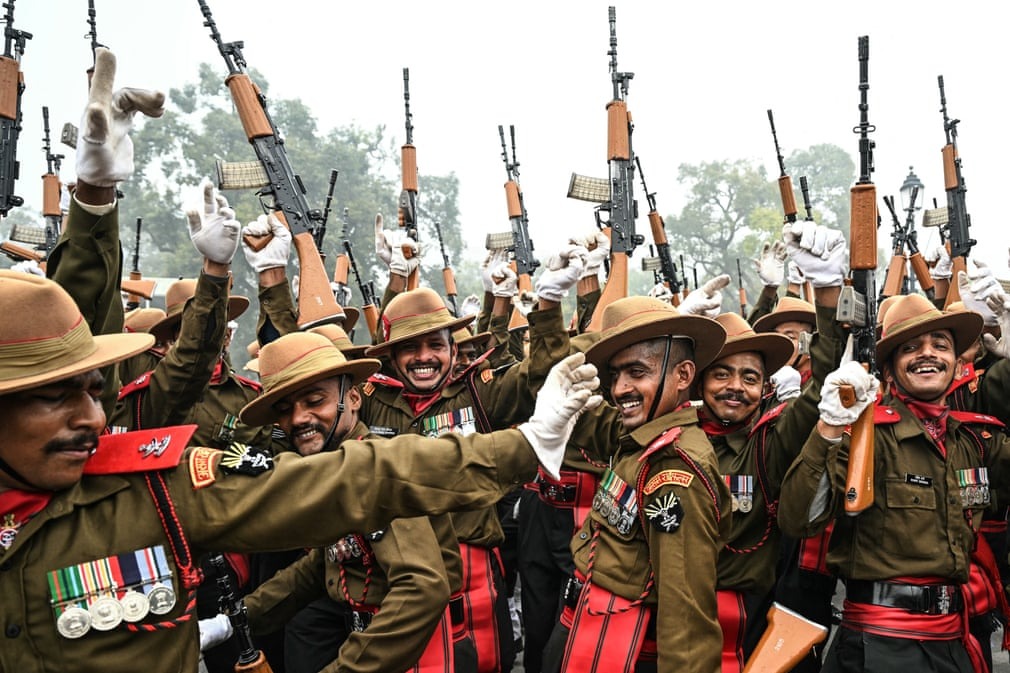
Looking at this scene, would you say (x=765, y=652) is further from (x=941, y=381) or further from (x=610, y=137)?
(x=610, y=137)

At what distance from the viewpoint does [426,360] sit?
15.5 feet

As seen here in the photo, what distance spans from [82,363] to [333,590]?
187 cm

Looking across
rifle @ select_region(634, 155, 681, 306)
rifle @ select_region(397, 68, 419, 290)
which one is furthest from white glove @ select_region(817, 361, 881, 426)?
rifle @ select_region(634, 155, 681, 306)

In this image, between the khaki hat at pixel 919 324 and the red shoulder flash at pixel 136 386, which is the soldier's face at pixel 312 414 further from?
the khaki hat at pixel 919 324

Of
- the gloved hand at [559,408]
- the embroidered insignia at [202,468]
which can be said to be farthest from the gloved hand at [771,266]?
the embroidered insignia at [202,468]

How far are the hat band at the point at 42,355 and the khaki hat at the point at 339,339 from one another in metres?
3.10

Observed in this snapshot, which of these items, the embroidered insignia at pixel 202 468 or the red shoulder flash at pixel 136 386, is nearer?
the embroidered insignia at pixel 202 468

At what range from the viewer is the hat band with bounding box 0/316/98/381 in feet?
6.00

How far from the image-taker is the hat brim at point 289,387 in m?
3.43

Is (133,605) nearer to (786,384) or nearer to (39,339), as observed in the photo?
(39,339)

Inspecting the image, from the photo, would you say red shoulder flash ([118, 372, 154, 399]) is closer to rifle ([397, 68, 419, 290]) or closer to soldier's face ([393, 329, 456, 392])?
soldier's face ([393, 329, 456, 392])

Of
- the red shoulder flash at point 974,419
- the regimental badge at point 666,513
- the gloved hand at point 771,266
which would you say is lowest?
the regimental badge at point 666,513

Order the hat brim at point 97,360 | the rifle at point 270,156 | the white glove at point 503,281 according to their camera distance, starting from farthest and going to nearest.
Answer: the white glove at point 503,281
the rifle at point 270,156
the hat brim at point 97,360

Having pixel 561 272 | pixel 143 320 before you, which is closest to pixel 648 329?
pixel 561 272
